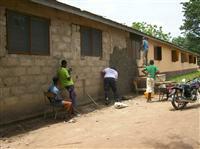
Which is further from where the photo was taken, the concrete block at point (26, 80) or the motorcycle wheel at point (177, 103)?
the motorcycle wheel at point (177, 103)

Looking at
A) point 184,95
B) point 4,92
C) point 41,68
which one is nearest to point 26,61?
point 41,68

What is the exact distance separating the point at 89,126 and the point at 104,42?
244 inches

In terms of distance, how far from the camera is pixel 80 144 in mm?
7480

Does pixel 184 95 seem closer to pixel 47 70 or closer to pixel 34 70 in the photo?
pixel 47 70

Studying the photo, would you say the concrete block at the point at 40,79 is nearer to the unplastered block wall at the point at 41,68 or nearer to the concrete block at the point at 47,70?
the unplastered block wall at the point at 41,68

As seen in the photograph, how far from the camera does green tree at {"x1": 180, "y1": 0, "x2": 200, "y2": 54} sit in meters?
51.3

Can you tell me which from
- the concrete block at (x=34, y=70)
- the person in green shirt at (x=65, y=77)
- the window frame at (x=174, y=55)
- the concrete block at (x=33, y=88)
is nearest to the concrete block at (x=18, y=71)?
the concrete block at (x=34, y=70)

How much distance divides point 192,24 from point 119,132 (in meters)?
46.2

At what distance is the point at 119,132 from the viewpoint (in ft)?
27.8

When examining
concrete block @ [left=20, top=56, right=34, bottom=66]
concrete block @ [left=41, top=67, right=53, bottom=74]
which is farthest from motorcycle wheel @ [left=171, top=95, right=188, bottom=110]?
concrete block @ [left=20, top=56, right=34, bottom=66]

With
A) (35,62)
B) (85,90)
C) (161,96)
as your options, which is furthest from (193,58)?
(35,62)

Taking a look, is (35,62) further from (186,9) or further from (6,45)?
(186,9)

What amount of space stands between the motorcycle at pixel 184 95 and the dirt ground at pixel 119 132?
0.54 m

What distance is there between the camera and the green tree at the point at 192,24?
51281 mm
